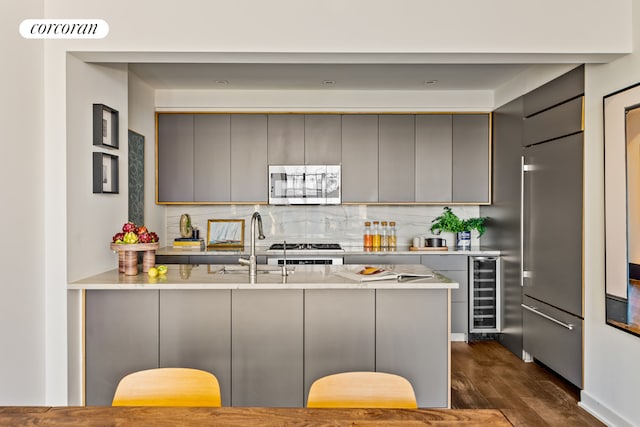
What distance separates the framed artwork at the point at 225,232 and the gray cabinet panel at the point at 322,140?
106cm

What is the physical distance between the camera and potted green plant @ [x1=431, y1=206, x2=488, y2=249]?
5156 millimetres

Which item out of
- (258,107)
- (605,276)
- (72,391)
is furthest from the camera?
(258,107)

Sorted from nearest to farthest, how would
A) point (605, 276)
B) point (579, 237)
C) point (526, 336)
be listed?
point (605, 276) → point (579, 237) → point (526, 336)

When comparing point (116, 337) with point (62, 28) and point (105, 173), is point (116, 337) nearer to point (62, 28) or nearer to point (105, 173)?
point (105, 173)

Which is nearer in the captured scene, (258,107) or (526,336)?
(526,336)

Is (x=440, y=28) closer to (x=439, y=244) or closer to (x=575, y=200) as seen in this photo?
(x=575, y=200)

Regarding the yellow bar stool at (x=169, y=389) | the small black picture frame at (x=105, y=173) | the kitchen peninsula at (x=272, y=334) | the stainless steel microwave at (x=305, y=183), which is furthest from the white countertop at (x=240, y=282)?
the stainless steel microwave at (x=305, y=183)

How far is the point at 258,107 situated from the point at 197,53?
2.16 meters

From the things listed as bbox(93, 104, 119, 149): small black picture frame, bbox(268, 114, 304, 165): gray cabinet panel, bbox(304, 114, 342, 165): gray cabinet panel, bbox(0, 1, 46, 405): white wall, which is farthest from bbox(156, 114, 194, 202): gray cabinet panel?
bbox(0, 1, 46, 405): white wall

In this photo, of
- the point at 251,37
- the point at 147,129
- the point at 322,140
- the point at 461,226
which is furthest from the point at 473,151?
the point at 147,129

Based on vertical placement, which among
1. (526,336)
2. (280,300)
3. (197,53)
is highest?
(197,53)

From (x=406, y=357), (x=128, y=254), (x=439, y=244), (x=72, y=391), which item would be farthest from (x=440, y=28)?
(x=72, y=391)

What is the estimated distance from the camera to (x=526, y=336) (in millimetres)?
4180

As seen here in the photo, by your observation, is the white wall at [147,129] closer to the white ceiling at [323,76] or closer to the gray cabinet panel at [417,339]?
the white ceiling at [323,76]
